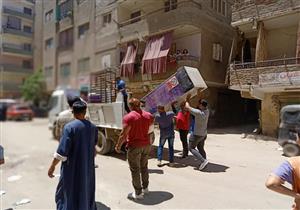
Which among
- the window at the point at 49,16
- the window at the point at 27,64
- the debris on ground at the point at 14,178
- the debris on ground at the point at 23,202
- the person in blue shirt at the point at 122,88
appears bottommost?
the debris on ground at the point at 14,178

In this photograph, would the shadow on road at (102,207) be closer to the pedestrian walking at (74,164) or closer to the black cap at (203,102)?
the pedestrian walking at (74,164)

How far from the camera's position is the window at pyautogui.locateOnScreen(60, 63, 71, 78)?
871 inches

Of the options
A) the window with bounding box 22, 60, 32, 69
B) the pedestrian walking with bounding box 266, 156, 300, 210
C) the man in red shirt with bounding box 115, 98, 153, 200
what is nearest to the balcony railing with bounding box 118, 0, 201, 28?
the man in red shirt with bounding box 115, 98, 153, 200

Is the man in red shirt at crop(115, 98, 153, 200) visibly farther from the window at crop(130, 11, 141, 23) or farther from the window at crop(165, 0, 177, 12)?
the window at crop(165, 0, 177, 12)

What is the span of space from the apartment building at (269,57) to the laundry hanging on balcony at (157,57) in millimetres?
5616

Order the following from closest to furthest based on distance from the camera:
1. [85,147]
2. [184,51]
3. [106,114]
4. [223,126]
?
[85,147] < [184,51] < [223,126] < [106,114]

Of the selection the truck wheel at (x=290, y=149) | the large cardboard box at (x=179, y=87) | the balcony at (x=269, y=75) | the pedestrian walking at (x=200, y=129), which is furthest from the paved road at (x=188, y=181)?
the balcony at (x=269, y=75)

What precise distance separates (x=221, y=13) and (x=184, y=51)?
3.15 ft

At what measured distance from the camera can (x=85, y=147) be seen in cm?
321

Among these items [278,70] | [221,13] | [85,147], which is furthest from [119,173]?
[278,70]

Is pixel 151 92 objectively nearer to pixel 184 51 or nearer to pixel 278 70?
pixel 184 51

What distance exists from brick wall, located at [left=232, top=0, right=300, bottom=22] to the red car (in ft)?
58.9

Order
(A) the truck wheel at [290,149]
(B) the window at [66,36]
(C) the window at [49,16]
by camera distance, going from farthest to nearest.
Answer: (B) the window at [66,36] → (C) the window at [49,16] → (A) the truck wheel at [290,149]

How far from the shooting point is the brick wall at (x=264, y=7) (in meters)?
10.2
